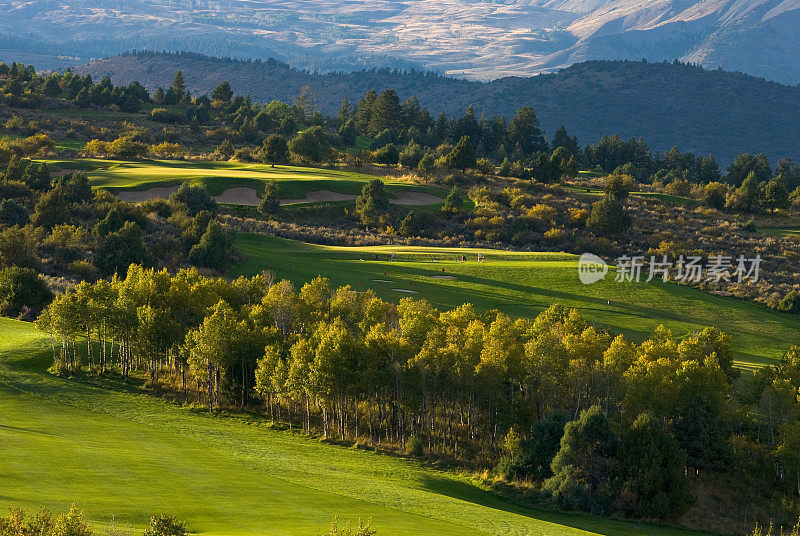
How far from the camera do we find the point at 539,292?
216 ft

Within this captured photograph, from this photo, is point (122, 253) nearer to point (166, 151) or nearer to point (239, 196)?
point (239, 196)

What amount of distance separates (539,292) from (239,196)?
4883 centimetres

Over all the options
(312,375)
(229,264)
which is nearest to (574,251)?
(229,264)

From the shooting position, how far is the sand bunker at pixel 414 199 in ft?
359

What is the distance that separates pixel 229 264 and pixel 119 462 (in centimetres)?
3674

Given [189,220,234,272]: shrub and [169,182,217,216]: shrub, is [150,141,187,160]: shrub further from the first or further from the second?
[189,220,234,272]: shrub

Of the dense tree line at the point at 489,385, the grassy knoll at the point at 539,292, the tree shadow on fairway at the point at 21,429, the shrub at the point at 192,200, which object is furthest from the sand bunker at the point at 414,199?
the tree shadow on fairway at the point at 21,429

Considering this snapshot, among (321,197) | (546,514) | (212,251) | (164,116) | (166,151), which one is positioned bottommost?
(546,514)

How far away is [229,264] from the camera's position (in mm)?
65438

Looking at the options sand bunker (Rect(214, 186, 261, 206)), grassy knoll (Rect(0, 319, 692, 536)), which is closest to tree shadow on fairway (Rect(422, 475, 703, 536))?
grassy knoll (Rect(0, 319, 692, 536))

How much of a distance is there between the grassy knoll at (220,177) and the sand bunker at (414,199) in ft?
3.18

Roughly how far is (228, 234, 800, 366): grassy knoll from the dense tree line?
12220mm

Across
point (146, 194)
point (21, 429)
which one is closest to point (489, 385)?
point (21, 429)

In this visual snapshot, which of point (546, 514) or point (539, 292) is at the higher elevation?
point (539, 292)
